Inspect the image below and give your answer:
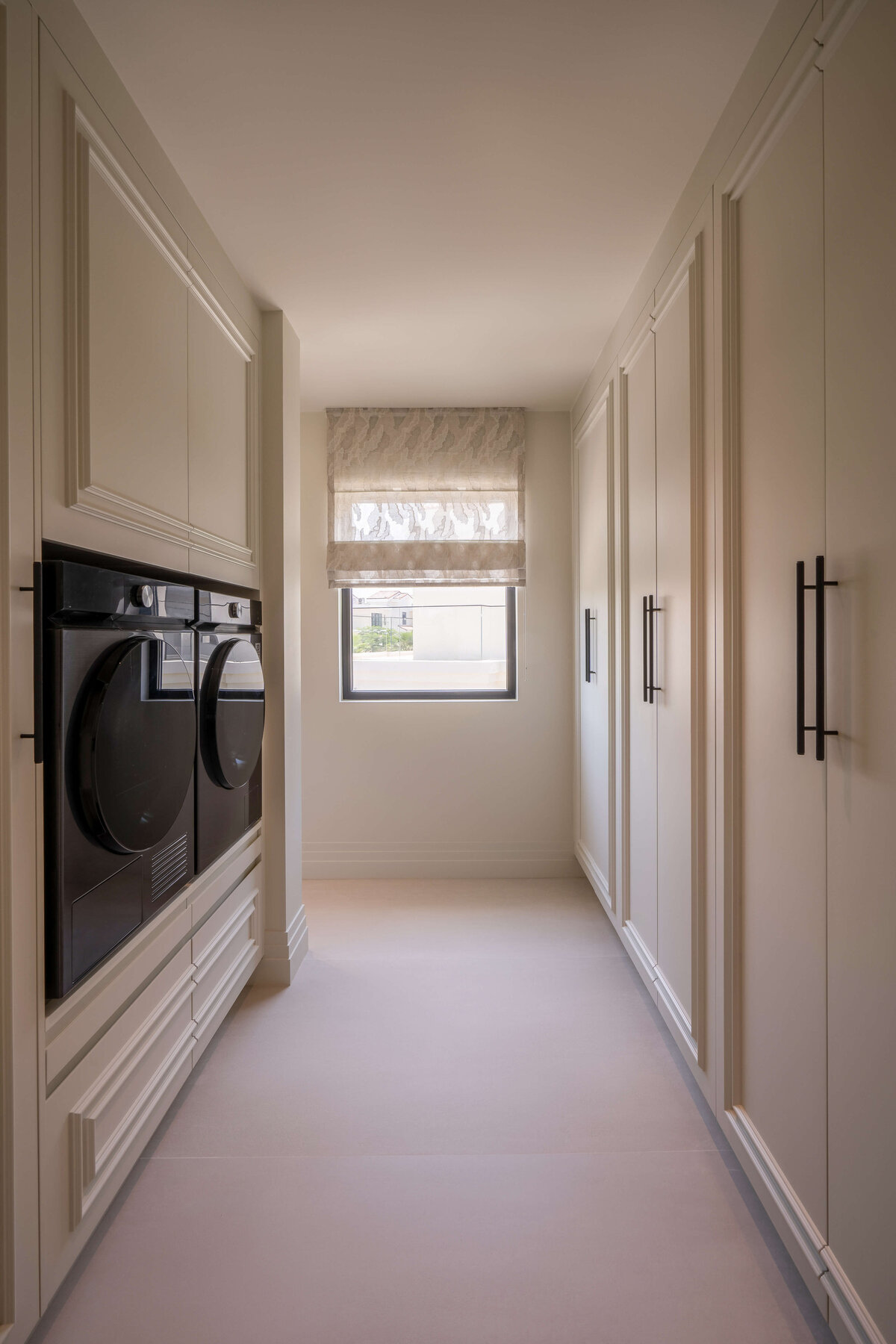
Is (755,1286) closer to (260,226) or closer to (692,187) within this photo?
(692,187)

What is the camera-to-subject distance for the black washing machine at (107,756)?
4.52 feet

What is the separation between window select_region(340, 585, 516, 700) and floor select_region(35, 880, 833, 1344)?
1.80 meters

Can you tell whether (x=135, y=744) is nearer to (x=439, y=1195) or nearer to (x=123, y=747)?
(x=123, y=747)

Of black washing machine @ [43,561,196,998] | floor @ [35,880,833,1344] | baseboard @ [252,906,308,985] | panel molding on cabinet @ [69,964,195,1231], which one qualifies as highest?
black washing machine @ [43,561,196,998]

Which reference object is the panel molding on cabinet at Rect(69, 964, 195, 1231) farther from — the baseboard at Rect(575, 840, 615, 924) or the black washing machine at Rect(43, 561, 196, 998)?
the baseboard at Rect(575, 840, 615, 924)

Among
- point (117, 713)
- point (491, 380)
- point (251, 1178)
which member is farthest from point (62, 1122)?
point (491, 380)

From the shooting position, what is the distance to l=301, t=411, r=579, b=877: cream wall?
13.8 ft

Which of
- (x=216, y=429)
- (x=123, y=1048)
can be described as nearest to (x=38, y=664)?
(x=123, y=1048)

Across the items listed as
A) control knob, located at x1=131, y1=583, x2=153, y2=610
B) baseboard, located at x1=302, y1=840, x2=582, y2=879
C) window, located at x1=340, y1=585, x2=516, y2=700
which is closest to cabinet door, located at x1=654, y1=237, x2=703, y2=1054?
control knob, located at x1=131, y1=583, x2=153, y2=610

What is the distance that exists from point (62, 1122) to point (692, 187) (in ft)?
8.43

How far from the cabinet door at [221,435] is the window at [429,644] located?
1.48 metres

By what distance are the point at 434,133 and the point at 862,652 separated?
159 centimetres

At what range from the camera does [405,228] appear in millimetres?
2336

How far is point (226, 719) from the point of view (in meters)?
2.28
